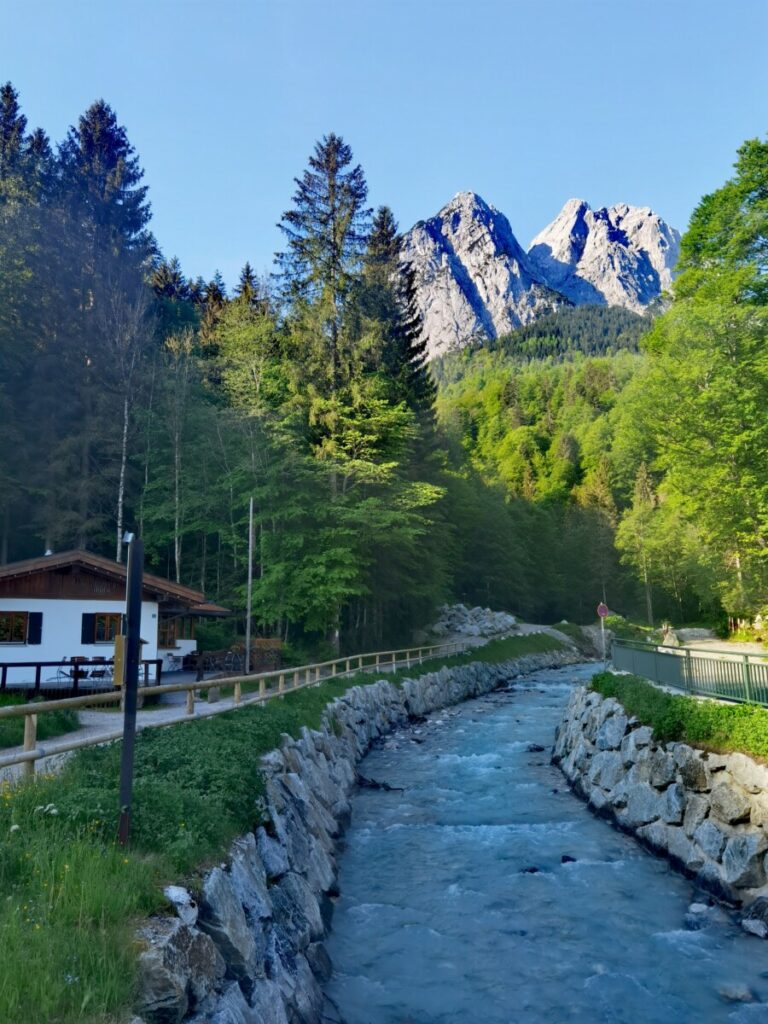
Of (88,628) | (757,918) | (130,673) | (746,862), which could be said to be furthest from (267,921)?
(88,628)

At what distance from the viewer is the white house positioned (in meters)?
23.4

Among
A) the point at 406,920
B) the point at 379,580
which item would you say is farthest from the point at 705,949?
the point at 379,580

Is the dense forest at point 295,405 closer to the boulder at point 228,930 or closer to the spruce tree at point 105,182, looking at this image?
the spruce tree at point 105,182

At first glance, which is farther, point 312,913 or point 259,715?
point 259,715

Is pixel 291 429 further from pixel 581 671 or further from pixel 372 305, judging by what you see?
pixel 581 671

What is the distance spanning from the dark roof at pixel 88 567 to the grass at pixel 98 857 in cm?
1342

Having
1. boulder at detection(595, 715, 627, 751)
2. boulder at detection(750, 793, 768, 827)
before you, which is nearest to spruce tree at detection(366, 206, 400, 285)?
boulder at detection(595, 715, 627, 751)

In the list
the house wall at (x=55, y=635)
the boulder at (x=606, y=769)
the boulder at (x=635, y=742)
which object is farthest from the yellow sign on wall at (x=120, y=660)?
the house wall at (x=55, y=635)

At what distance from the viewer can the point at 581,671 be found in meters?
47.7

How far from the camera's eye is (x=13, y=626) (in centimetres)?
2373

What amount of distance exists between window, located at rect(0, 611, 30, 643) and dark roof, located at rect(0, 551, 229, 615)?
1.39 m

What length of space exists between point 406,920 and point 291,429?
1123 inches

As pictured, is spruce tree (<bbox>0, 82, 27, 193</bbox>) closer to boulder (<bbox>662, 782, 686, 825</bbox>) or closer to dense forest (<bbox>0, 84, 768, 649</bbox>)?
dense forest (<bbox>0, 84, 768, 649</bbox>)

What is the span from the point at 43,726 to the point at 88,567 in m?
11.2
